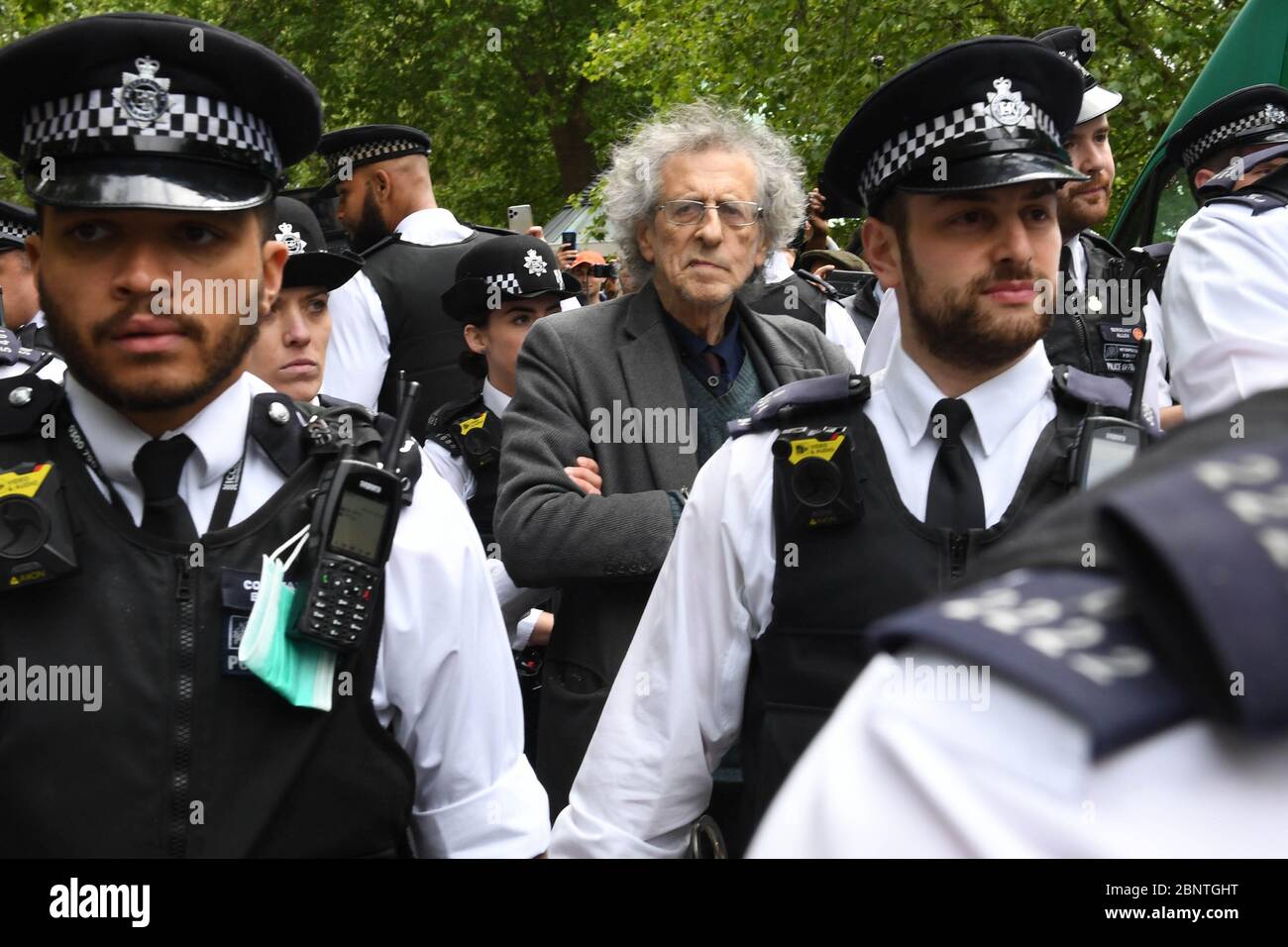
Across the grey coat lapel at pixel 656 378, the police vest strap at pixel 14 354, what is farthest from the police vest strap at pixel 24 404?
the police vest strap at pixel 14 354

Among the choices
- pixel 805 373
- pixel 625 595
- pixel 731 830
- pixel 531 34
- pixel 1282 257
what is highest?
pixel 531 34

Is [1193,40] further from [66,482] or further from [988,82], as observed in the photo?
[66,482]

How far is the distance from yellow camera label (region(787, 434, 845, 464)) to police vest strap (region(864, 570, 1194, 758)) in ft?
6.34

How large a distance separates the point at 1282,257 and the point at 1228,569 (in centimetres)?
386

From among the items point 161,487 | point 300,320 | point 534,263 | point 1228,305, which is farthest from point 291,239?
point 1228,305

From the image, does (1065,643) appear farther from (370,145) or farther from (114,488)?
(370,145)

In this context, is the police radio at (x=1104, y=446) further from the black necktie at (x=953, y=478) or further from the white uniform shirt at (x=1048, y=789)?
the white uniform shirt at (x=1048, y=789)

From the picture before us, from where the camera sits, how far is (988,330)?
289 cm

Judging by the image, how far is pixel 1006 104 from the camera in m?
3.02

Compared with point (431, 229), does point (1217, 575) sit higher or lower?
lower

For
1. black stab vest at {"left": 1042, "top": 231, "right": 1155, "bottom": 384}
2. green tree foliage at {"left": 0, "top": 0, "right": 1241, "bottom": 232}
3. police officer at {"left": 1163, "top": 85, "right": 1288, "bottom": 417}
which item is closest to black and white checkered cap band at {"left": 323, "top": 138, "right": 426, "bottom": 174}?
black stab vest at {"left": 1042, "top": 231, "right": 1155, "bottom": 384}

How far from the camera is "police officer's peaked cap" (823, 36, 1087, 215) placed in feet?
9.64

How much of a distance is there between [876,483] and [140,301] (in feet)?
4.24
